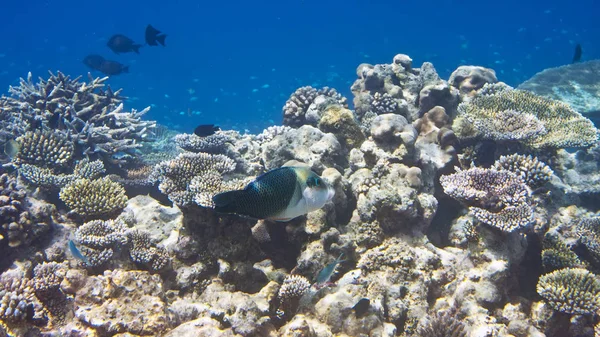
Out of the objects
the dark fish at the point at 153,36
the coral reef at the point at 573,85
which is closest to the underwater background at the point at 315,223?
the dark fish at the point at 153,36

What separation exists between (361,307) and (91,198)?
4.31 m

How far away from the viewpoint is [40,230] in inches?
188

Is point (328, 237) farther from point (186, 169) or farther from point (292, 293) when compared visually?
point (186, 169)

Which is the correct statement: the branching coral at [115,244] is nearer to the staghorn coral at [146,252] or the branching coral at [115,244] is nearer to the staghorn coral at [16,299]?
the staghorn coral at [146,252]

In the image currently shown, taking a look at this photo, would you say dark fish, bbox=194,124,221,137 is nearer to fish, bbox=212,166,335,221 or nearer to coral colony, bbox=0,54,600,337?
coral colony, bbox=0,54,600,337

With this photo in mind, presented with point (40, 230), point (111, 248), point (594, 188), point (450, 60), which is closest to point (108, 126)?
point (40, 230)

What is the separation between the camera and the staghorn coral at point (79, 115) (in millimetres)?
7195

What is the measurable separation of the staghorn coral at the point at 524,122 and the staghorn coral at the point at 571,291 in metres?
2.42

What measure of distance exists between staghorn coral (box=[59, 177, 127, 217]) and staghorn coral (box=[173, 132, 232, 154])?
2.12m

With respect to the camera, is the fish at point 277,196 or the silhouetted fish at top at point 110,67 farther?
the silhouetted fish at top at point 110,67

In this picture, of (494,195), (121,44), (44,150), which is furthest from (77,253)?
(121,44)

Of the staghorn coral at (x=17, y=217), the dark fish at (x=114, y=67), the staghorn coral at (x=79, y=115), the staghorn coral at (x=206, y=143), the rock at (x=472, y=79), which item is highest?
the dark fish at (x=114, y=67)

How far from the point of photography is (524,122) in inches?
236

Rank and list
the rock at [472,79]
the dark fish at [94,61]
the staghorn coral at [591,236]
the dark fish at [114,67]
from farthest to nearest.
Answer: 1. the dark fish at [94,61]
2. the dark fish at [114,67]
3. the rock at [472,79]
4. the staghorn coral at [591,236]
